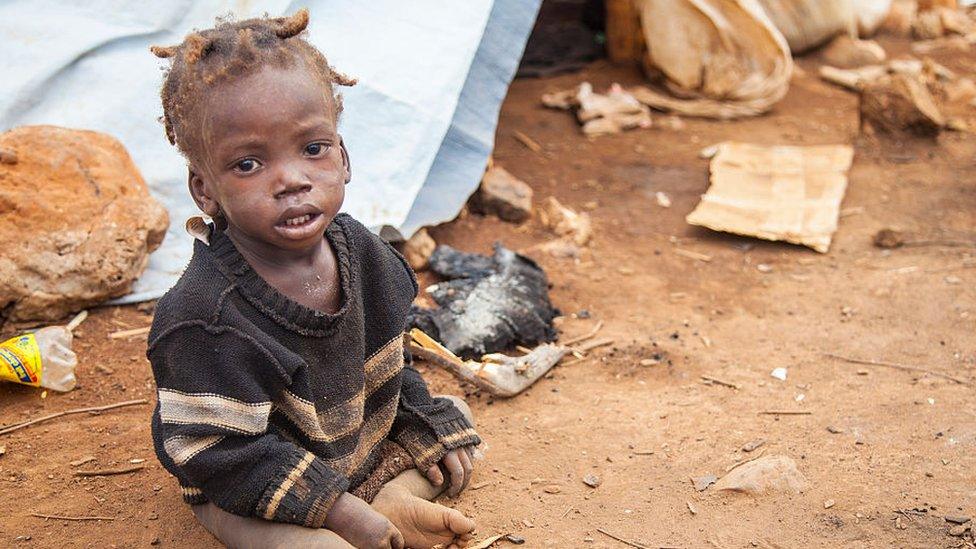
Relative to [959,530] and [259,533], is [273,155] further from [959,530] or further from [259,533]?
[959,530]

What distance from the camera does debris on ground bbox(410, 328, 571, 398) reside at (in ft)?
11.8

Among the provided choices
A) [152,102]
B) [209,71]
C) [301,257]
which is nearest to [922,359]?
[301,257]

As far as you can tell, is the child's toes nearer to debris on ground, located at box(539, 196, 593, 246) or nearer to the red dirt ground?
the red dirt ground

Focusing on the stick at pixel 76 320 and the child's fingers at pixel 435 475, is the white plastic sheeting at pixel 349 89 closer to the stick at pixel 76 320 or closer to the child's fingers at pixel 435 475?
the stick at pixel 76 320

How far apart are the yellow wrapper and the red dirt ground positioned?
9cm

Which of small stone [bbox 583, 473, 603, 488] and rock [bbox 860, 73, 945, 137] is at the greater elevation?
small stone [bbox 583, 473, 603, 488]

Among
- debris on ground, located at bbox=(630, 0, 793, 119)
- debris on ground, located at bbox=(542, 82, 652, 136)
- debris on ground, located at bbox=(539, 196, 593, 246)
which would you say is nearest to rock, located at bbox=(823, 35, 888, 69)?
debris on ground, located at bbox=(630, 0, 793, 119)

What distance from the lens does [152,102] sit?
14.9 feet

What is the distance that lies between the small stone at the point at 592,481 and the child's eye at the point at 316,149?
4.39 feet

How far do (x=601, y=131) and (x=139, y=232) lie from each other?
11.5ft

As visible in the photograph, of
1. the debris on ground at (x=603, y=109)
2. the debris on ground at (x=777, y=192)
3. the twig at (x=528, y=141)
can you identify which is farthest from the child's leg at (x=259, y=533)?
the debris on ground at (x=603, y=109)

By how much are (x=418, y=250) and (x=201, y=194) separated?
2246 millimetres

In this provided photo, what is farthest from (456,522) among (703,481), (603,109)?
(603,109)

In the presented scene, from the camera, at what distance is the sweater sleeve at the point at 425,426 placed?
2879mm
